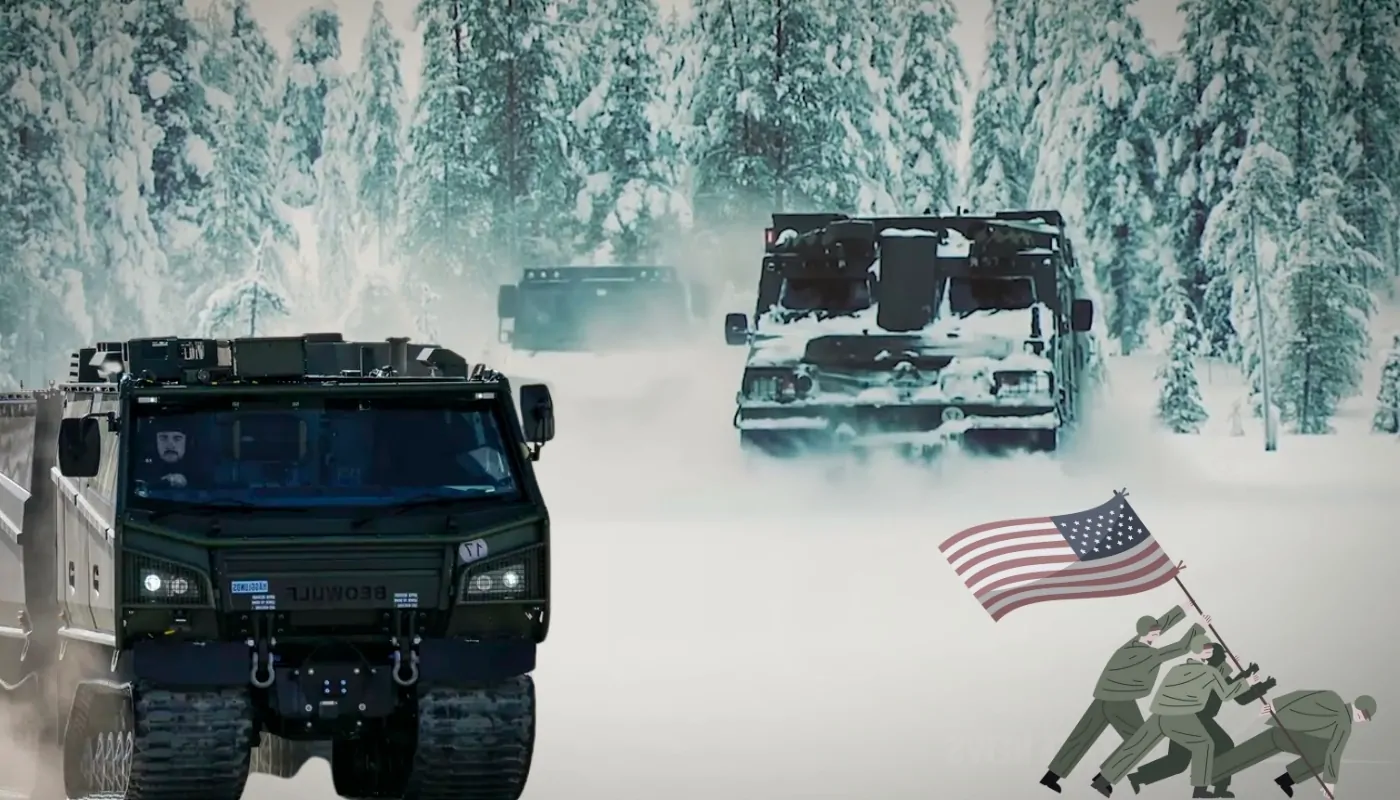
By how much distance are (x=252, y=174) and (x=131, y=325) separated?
1.62 metres

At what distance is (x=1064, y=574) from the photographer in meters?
15.4

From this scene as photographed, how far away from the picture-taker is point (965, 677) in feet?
52.9

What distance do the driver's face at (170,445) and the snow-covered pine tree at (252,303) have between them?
28.5 feet

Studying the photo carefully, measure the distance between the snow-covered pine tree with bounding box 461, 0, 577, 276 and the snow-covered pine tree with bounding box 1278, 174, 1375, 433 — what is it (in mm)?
5300

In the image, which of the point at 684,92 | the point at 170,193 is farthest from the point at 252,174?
the point at 684,92

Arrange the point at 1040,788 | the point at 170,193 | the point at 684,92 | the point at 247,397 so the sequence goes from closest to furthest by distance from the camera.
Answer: the point at 247,397
the point at 1040,788
the point at 684,92
the point at 170,193

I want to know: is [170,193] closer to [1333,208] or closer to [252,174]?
[252,174]

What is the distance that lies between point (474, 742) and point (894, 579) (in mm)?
7938

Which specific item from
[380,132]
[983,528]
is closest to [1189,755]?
[983,528]

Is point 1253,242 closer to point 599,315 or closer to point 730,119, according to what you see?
point 730,119

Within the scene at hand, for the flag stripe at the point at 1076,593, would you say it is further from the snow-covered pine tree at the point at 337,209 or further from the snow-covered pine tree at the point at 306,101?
the snow-covered pine tree at the point at 306,101

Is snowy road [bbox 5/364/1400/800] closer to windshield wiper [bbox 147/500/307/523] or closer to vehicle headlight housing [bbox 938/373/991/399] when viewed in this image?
vehicle headlight housing [bbox 938/373/991/399]

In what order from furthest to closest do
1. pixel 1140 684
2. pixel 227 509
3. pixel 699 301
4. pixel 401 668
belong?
pixel 699 301, pixel 1140 684, pixel 227 509, pixel 401 668

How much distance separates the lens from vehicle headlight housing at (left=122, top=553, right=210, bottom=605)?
8898mm
